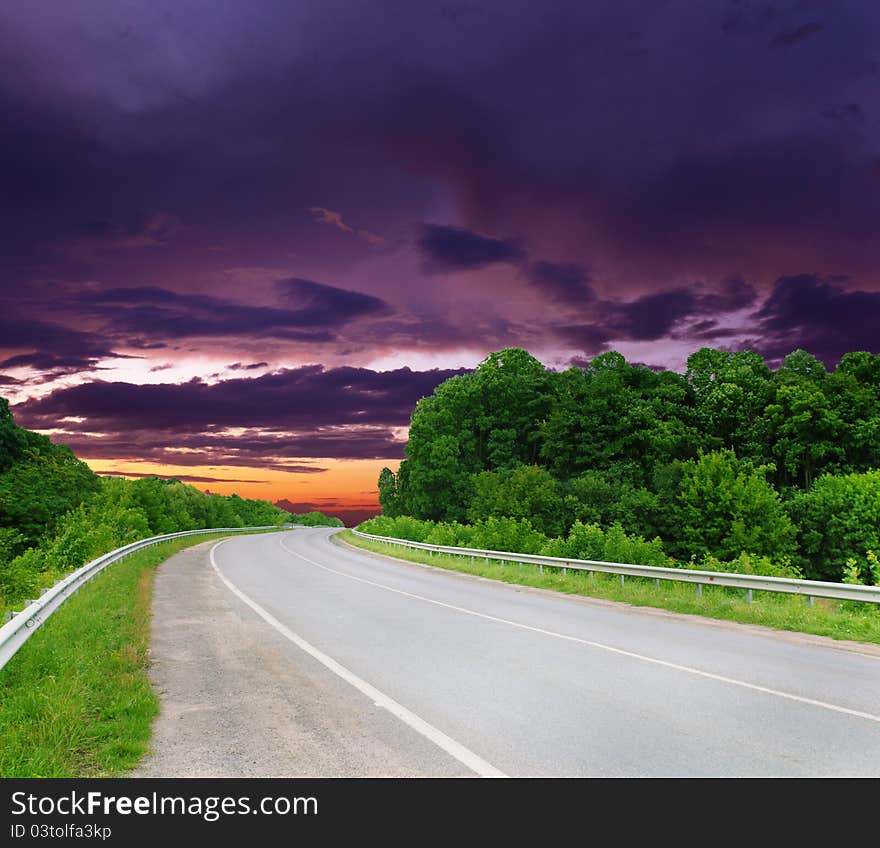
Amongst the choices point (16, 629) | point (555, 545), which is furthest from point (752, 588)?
point (16, 629)

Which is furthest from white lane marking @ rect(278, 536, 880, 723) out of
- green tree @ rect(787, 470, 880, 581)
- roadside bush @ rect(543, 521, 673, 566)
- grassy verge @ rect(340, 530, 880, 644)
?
green tree @ rect(787, 470, 880, 581)

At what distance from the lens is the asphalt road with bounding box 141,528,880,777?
5.66m

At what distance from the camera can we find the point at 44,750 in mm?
5699

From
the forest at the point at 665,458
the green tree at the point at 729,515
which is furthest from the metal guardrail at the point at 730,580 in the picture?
the green tree at the point at 729,515

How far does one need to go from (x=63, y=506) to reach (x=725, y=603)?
42.2 metres

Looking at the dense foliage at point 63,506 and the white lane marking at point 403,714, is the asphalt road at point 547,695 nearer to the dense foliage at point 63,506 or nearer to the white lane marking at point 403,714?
the white lane marking at point 403,714

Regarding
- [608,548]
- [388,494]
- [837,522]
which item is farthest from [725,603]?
[388,494]

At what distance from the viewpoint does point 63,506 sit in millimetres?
45062

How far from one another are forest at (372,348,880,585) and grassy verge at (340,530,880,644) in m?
7.85

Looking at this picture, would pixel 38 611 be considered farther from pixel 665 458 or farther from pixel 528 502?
pixel 665 458

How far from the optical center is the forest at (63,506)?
28.9 meters
